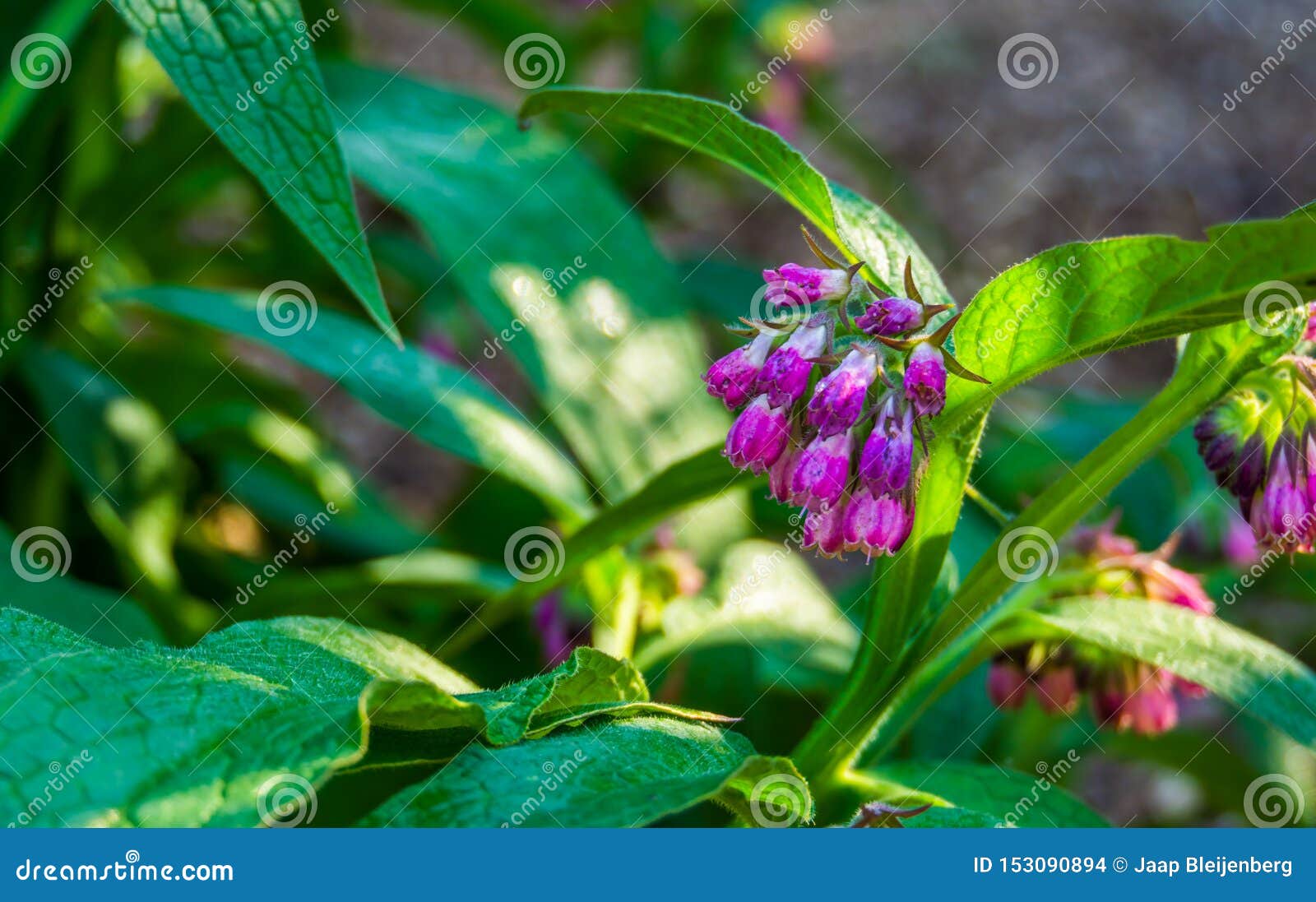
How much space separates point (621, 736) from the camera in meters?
1.00

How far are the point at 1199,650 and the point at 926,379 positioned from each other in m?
0.52

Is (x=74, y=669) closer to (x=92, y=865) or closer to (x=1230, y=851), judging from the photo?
(x=92, y=865)

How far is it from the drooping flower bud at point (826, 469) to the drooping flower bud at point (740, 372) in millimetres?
75

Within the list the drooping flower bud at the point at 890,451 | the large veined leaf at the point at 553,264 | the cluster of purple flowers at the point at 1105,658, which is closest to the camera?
the drooping flower bud at the point at 890,451

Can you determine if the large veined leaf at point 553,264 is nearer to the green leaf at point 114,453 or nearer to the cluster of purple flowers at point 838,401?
the green leaf at point 114,453

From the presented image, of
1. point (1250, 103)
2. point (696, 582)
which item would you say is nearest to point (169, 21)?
point (696, 582)

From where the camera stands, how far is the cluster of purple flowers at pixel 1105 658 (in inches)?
56.8

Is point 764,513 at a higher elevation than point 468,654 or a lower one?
higher

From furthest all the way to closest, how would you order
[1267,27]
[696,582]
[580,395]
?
[1267,27]
[580,395]
[696,582]

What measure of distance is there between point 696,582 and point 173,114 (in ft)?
4.35

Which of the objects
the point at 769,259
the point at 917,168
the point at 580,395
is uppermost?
the point at 917,168

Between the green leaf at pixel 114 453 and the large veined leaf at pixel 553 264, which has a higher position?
the large veined leaf at pixel 553 264

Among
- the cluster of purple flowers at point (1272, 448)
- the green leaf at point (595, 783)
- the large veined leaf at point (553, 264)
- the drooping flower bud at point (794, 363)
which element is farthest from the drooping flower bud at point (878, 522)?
the large veined leaf at point (553, 264)

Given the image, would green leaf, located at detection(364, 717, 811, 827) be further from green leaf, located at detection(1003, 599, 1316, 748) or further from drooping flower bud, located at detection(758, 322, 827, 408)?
green leaf, located at detection(1003, 599, 1316, 748)
